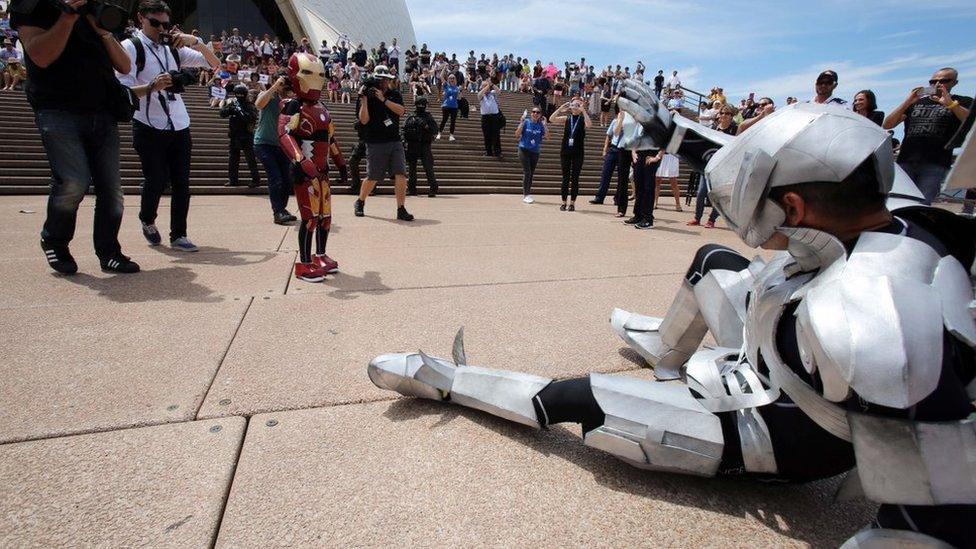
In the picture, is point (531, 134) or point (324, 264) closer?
point (324, 264)

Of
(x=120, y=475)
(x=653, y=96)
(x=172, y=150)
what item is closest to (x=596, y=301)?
(x=653, y=96)

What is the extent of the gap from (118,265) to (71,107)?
1101mm

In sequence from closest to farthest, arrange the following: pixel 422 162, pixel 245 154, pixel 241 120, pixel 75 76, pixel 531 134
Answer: pixel 75 76
pixel 241 120
pixel 531 134
pixel 245 154
pixel 422 162

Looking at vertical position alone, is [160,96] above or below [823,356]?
above

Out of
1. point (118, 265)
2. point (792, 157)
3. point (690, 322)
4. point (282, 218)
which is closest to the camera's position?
point (792, 157)

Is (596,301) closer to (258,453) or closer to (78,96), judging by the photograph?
(258,453)

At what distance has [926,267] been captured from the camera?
104 cm

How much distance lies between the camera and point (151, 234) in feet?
14.6

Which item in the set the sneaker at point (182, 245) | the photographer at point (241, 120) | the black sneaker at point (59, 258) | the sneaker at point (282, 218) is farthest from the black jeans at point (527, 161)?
the black sneaker at point (59, 258)

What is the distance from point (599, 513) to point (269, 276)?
3.09 m

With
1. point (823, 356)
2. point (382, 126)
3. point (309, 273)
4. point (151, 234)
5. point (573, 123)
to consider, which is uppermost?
point (573, 123)

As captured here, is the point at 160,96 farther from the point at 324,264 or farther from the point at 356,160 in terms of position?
the point at 356,160

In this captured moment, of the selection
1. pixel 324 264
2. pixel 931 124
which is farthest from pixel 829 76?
pixel 324 264

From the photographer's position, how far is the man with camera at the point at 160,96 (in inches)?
149
